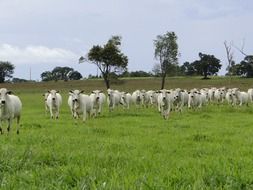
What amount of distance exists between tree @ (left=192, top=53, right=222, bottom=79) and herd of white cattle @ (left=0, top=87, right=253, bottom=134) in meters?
83.8

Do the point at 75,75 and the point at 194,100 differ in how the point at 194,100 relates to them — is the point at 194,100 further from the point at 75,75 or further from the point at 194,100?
the point at 75,75

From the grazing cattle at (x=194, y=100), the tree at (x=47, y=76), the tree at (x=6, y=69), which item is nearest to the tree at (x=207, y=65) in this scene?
the tree at (x=47, y=76)

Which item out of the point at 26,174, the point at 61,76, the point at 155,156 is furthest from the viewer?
the point at 61,76

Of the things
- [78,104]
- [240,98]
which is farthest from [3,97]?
[240,98]

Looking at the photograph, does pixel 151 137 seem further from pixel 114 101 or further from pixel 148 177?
pixel 114 101

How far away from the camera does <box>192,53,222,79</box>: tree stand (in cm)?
13425

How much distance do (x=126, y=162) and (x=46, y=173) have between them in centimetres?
202

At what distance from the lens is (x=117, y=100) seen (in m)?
37.8

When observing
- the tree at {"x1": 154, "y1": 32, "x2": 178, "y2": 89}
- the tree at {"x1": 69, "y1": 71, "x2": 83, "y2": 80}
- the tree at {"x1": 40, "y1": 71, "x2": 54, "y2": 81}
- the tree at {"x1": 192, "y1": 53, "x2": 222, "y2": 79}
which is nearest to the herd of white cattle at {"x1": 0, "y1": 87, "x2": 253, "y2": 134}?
the tree at {"x1": 154, "y1": 32, "x2": 178, "y2": 89}

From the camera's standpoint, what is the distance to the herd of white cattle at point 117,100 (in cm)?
1950

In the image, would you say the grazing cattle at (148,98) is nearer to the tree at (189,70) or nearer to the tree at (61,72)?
the tree at (189,70)

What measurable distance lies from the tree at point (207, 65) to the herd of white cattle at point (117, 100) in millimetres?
83821

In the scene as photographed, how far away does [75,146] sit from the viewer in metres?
Answer: 13.5

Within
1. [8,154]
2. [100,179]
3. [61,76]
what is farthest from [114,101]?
[61,76]
